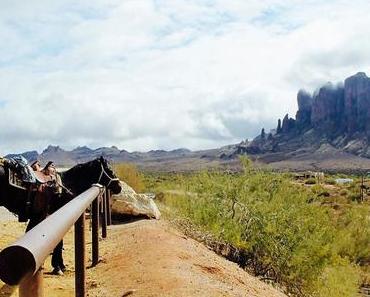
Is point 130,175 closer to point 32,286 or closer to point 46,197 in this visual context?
point 46,197

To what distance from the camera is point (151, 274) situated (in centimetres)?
968

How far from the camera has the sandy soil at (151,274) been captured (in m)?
8.90

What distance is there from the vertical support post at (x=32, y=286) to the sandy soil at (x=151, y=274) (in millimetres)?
5466

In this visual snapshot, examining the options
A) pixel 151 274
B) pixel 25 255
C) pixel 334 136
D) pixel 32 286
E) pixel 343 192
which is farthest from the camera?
pixel 334 136

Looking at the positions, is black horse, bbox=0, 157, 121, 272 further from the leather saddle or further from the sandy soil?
the sandy soil

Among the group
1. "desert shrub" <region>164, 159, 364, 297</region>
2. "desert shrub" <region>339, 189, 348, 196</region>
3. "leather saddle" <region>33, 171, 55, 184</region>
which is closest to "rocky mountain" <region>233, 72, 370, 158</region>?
"desert shrub" <region>339, 189, 348, 196</region>

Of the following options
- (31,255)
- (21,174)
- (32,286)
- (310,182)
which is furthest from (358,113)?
(31,255)

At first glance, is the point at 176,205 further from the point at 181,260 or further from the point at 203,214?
the point at 181,260

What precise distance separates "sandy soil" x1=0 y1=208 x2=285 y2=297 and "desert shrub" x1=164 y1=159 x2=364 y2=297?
8.33 meters

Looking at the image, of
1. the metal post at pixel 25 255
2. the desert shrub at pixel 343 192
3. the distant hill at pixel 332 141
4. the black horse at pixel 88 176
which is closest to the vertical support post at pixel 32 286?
the metal post at pixel 25 255

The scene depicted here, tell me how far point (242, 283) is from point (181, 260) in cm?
123

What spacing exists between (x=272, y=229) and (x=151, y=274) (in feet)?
43.8

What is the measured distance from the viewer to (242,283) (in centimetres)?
1138

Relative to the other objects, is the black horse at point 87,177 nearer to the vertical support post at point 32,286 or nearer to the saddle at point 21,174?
the saddle at point 21,174
